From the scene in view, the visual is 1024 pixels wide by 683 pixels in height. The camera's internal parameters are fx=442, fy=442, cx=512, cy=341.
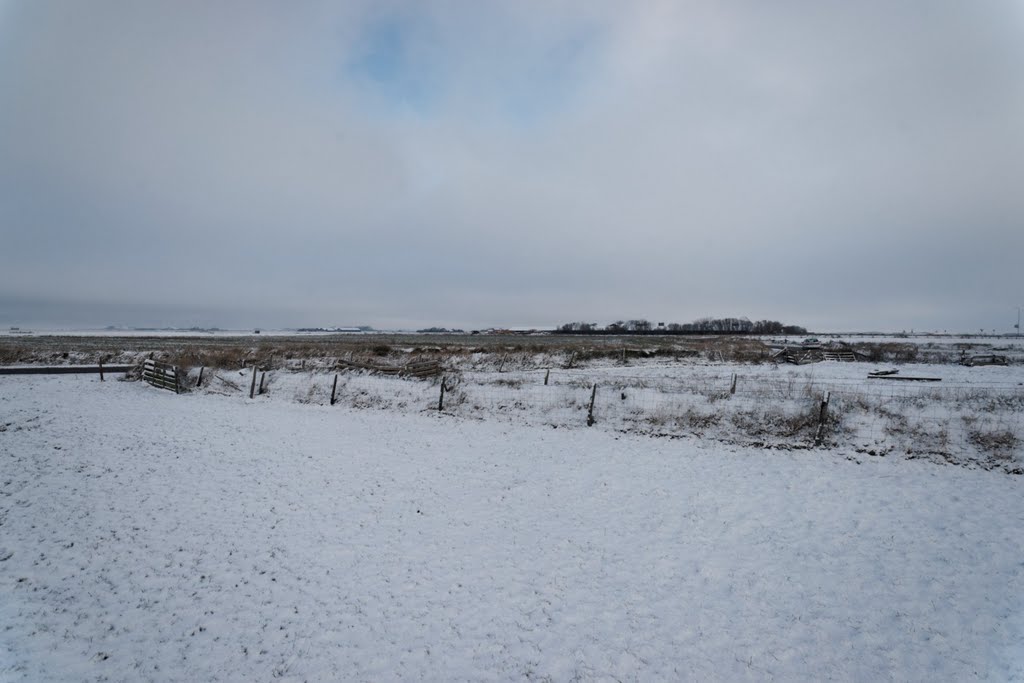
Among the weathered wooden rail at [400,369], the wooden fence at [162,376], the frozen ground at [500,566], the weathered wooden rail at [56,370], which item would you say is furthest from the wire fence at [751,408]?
the weathered wooden rail at [56,370]

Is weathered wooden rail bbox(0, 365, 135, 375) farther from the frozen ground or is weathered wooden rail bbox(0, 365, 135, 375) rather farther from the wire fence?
the frozen ground

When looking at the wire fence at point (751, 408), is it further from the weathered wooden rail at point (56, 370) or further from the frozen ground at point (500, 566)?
the weathered wooden rail at point (56, 370)

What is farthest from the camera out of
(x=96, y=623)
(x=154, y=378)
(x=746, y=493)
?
(x=154, y=378)

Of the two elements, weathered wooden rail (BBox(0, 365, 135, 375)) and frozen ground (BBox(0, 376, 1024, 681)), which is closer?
frozen ground (BBox(0, 376, 1024, 681))

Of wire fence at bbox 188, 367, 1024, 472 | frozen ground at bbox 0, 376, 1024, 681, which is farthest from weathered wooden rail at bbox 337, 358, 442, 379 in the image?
frozen ground at bbox 0, 376, 1024, 681

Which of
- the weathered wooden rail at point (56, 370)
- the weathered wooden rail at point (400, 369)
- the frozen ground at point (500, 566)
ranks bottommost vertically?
the frozen ground at point (500, 566)

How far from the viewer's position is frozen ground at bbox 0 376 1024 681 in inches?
214

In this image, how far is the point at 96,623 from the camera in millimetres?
5750

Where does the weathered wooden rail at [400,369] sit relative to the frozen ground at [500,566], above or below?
above

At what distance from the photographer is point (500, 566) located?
24.3 ft

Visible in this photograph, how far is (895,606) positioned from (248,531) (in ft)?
34.9

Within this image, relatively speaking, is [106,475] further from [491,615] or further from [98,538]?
[491,615]

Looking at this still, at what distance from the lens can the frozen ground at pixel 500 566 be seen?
214 inches

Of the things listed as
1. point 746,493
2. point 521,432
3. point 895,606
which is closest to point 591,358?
point 521,432
